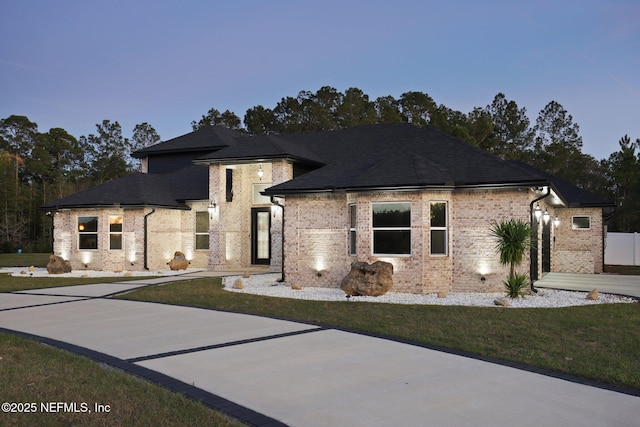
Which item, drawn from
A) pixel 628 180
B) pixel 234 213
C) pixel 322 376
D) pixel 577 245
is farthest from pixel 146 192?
pixel 628 180

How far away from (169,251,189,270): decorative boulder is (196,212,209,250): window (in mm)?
1410

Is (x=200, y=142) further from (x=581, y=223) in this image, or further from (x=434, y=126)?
(x=434, y=126)

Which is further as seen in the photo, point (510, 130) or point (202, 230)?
point (510, 130)

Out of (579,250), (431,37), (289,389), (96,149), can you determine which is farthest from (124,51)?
(96,149)

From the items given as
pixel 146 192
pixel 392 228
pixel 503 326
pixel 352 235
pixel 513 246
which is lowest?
pixel 503 326

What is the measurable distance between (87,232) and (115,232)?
137 centimetres

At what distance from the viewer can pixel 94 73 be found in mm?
33219

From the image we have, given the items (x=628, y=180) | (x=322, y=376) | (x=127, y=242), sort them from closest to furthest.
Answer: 1. (x=322, y=376)
2. (x=127, y=242)
3. (x=628, y=180)

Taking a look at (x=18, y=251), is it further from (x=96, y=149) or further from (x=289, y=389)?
(x=289, y=389)

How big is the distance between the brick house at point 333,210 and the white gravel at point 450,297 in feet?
2.75

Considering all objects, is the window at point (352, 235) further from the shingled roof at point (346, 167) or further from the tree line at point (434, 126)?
the tree line at point (434, 126)

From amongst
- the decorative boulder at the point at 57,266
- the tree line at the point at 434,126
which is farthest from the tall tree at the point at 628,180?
the decorative boulder at the point at 57,266

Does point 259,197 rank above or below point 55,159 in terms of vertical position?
below

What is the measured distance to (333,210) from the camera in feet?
56.0
